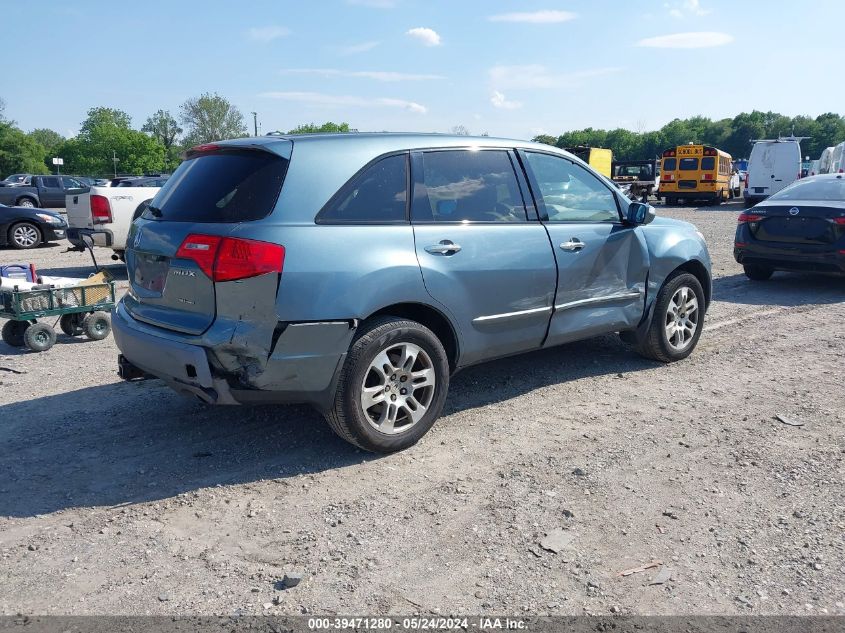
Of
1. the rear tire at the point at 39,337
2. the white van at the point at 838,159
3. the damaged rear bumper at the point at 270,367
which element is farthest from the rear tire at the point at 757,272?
the white van at the point at 838,159

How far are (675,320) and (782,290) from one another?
16.1 feet

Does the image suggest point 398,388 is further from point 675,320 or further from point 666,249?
point 675,320

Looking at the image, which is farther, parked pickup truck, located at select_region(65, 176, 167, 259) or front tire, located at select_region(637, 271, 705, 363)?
parked pickup truck, located at select_region(65, 176, 167, 259)

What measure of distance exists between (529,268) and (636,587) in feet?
7.68

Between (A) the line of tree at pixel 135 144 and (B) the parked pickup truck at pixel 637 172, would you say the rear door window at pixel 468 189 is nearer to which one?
(B) the parked pickup truck at pixel 637 172

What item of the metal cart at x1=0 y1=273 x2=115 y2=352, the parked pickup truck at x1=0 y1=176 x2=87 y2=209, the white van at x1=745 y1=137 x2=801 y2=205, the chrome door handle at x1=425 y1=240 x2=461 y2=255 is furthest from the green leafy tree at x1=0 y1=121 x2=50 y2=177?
the chrome door handle at x1=425 y1=240 x2=461 y2=255

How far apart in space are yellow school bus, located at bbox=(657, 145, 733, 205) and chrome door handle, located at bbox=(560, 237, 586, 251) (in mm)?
29047

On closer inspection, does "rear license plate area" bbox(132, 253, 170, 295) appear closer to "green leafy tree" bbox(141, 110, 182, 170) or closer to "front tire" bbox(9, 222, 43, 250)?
"front tire" bbox(9, 222, 43, 250)

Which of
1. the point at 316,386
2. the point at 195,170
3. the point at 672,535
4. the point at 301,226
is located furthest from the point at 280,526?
the point at 195,170

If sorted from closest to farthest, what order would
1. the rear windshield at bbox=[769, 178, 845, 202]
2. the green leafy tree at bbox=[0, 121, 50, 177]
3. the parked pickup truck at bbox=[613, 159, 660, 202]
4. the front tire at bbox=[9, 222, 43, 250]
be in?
the rear windshield at bbox=[769, 178, 845, 202]
the front tire at bbox=[9, 222, 43, 250]
the parked pickup truck at bbox=[613, 159, 660, 202]
the green leafy tree at bbox=[0, 121, 50, 177]

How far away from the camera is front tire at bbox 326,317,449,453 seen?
3.91m

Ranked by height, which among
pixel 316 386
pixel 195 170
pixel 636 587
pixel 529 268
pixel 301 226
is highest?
pixel 195 170

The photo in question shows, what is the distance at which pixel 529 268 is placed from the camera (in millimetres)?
4734

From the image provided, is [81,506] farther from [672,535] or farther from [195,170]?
[672,535]
